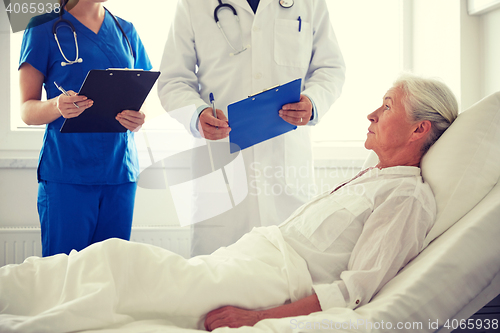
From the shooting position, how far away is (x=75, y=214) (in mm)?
1480

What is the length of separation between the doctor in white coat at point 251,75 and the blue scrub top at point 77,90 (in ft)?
0.81

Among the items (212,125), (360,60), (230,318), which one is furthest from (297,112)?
(360,60)

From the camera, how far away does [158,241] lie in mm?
2271

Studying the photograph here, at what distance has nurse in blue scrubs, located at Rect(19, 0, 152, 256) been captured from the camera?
147 centimetres

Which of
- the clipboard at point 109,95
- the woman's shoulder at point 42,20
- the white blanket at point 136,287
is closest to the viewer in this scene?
the white blanket at point 136,287

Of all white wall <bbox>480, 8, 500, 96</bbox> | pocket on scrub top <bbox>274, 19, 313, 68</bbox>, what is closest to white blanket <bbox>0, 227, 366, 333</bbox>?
pocket on scrub top <bbox>274, 19, 313, 68</bbox>

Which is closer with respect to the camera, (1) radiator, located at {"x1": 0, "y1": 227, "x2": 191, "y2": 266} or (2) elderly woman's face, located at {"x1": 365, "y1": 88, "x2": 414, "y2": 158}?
(2) elderly woman's face, located at {"x1": 365, "y1": 88, "x2": 414, "y2": 158}

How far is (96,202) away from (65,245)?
0.63 feet

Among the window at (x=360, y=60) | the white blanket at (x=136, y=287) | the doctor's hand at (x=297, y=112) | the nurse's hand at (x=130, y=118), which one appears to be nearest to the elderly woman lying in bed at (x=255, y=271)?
the white blanket at (x=136, y=287)

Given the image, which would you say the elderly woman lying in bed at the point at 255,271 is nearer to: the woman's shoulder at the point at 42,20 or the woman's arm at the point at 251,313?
the woman's arm at the point at 251,313

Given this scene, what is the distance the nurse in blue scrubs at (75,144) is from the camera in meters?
1.47

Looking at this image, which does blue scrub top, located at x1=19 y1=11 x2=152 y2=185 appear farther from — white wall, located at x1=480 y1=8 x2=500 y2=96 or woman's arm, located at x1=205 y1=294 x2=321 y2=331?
white wall, located at x1=480 y1=8 x2=500 y2=96

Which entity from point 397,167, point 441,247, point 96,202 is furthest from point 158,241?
point 441,247

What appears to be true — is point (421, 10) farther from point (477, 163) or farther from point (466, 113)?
point (477, 163)
